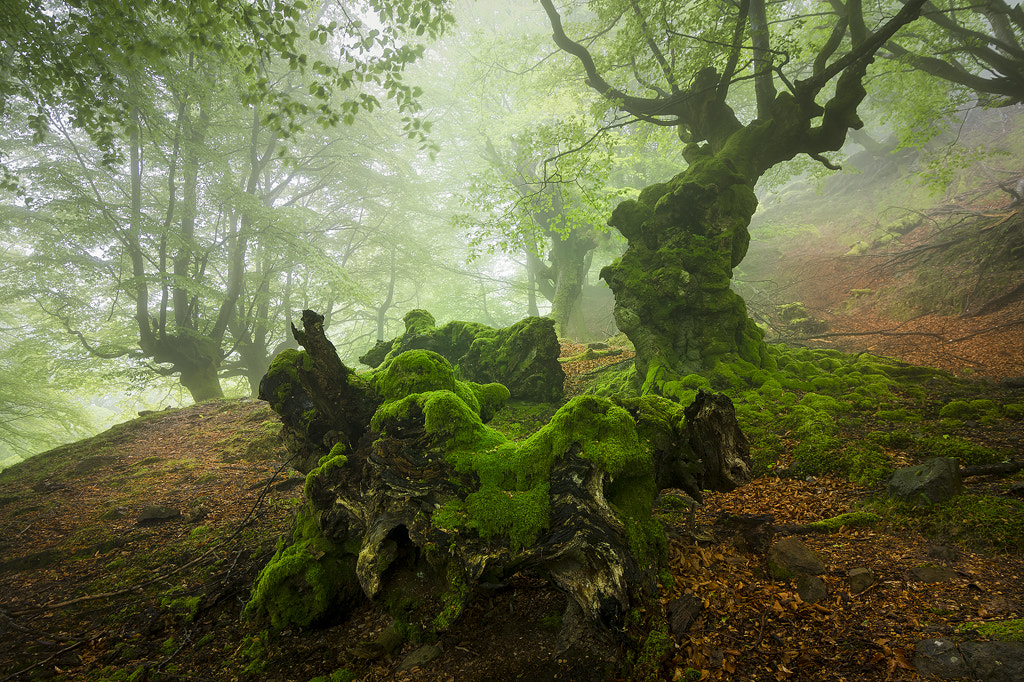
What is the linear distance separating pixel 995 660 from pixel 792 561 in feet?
3.86

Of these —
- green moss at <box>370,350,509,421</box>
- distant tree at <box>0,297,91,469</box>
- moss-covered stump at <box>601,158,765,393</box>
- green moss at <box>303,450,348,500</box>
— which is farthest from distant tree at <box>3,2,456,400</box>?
green moss at <box>303,450,348,500</box>

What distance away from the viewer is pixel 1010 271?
9.49 m

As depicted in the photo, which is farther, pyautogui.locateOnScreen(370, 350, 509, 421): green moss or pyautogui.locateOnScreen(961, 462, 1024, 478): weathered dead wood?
pyautogui.locateOnScreen(370, 350, 509, 421): green moss

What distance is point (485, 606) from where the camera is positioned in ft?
11.3

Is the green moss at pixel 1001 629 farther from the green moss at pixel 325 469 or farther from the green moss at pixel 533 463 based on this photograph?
the green moss at pixel 325 469

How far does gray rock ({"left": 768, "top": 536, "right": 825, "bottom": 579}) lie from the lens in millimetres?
3246

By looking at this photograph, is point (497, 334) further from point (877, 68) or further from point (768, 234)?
point (768, 234)

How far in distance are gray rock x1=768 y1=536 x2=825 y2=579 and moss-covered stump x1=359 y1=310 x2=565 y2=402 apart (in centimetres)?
512

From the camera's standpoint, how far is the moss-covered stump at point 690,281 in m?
7.59

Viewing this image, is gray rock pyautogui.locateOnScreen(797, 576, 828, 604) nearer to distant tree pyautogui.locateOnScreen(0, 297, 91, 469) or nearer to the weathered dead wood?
the weathered dead wood

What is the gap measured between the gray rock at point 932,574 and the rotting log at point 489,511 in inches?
50.4

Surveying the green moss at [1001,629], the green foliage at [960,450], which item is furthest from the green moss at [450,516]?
the green foliage at [960,450]

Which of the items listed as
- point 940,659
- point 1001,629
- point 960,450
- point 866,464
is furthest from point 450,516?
point 960,450

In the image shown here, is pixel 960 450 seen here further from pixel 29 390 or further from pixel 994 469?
pixel 29 390
